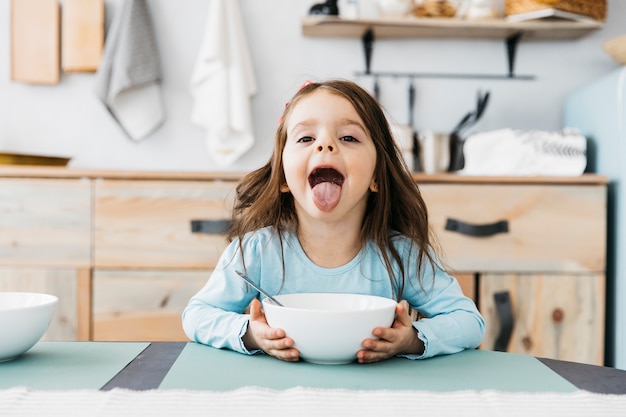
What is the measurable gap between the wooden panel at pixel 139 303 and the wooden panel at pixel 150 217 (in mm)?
40

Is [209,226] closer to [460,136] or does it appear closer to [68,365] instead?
[460,136]

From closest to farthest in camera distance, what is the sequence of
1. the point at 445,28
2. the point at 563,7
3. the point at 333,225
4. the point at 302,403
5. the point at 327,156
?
1. the point at 302,403
2. the point at 327,156
3. the point at 333,225
4. the point at 563,7
5. the point at 445,28

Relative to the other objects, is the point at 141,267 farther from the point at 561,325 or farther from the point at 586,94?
the point at 586,94

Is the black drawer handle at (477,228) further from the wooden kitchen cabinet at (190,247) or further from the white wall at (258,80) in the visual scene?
the white wall at (258,80)

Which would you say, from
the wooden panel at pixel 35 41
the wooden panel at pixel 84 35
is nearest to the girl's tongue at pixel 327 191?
the wooden panel at pixel 84 35

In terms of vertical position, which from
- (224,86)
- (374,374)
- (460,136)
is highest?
Answer: (224,86)

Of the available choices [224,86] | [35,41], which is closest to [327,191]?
[224,86]

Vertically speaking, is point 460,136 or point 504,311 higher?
point 460,136

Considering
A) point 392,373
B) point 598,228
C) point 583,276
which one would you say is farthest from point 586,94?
point 392,373

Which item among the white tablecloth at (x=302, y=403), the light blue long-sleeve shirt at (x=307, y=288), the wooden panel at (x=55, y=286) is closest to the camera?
the white tablecloth at (x=302, y=403)

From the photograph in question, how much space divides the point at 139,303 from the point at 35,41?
1191 mm

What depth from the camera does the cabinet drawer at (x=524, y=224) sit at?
6.12 ft

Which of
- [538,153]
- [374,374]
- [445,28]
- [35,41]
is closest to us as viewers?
[374,374]

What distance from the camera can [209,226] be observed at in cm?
187
